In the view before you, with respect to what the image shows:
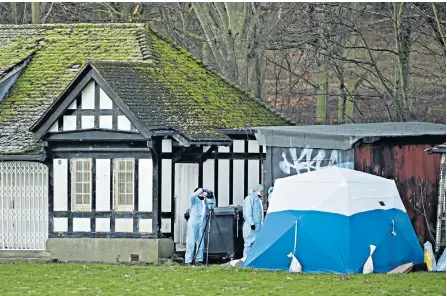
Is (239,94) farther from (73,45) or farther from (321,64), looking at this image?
(321,64)

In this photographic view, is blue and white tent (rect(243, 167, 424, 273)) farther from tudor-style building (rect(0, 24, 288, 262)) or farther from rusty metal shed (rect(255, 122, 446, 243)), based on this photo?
tudor-style building (rect(0, 24, 288, 262))

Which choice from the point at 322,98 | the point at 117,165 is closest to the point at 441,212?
the point at 117,165

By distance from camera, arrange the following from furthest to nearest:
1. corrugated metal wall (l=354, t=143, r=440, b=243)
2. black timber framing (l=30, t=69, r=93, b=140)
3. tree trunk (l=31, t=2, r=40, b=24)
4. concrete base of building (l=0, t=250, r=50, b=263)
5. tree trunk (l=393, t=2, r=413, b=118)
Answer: tree trunk (l=31, t=2, r=40, b=24) < tree trunk (l=393, t=2, r=413, b=118) < concrete base of building (l=0, t=250, r=50, b=263) < black timber framing (l=30, t=69, r=93, b=140) < corrugated metal wall (l=354, t=143, r=440, b=243)

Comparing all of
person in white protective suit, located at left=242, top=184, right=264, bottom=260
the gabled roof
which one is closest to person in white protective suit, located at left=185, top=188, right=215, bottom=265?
person in white protective suit, located at left=242, top=184, right=264, bottom=260

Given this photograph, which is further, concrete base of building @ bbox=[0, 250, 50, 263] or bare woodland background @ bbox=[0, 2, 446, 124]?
bare woodland background @ bbox=[0, 2, 446, 124]

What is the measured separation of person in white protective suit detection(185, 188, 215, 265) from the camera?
28.6 meters

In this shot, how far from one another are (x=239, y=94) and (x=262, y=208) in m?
5.80

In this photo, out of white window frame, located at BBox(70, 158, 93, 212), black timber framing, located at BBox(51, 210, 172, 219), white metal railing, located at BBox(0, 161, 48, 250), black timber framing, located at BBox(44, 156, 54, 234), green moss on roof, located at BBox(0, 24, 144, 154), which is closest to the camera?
black timber framing, located at BBox(51, 210, 172, 219)

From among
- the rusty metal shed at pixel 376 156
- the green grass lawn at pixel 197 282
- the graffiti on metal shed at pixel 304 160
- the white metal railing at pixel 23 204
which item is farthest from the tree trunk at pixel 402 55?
the green grass lawn at pixel 197 282

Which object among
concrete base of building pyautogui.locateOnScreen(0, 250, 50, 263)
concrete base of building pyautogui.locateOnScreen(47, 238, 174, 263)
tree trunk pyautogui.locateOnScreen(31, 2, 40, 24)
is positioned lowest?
concrete base of building pyautogui.locateOnScreen(0, 250, 50, 263)

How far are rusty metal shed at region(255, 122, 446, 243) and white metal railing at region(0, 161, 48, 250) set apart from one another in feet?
16.6

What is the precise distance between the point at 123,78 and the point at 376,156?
19.7 ft

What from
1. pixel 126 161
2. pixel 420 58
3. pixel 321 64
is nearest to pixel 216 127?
pixel 126 161

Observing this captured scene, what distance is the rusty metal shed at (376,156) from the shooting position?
27.7 metres
